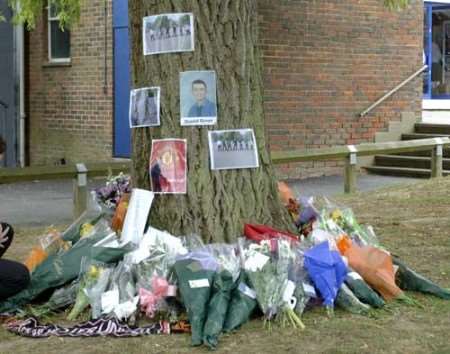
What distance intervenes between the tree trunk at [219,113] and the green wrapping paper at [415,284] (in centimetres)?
112

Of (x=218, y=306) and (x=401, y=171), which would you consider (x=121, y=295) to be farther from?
(x=401, y=171)

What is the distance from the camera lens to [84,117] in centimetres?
1596

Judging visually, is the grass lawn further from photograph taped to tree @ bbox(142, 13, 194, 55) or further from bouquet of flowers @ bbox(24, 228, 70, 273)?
photograph taped to tree @ bbox(142, 13, 194, 55)

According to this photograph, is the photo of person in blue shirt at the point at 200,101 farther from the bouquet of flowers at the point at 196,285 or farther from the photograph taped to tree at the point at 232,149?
the bouquet of flowers at the point at 196,285

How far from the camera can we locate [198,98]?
19.4ft

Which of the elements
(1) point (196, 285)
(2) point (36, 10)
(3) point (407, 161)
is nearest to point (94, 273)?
(1) point (196, 285)

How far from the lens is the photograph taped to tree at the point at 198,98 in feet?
19.4

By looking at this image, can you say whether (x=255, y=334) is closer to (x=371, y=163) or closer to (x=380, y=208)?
A: (x=380, y=208)

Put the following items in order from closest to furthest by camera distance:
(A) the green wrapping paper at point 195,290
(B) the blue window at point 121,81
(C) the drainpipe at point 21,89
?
(A) the green wrapping paper at point 195,290 < (B) the blue window at point 121,81 < (C) the drainpipe at point 21,89

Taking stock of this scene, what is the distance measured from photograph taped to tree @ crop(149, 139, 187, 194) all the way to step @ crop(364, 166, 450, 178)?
968cm

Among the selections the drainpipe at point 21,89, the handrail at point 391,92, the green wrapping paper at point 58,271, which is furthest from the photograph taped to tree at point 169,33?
the drainpipe at point 21,89

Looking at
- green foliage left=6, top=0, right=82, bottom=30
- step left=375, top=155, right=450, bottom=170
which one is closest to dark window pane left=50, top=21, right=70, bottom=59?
green foliage left=6, top=0, right=82, bottom=30

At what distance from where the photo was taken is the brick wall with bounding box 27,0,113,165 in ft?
50.7

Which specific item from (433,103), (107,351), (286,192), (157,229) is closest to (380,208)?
(286,192)
